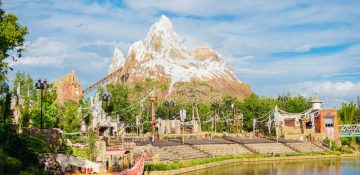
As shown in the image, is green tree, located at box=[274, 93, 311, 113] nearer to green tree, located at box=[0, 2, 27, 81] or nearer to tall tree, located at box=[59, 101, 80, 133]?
tall tree, located at box=[59, 101, 80, 133]

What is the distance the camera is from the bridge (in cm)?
8274

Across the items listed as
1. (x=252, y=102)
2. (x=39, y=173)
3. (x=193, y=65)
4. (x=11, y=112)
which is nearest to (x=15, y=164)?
(x=39, y=173)

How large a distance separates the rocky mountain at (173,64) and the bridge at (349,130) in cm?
6338

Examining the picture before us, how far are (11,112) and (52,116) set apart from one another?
1405 centimetres

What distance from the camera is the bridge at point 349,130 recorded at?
271ft

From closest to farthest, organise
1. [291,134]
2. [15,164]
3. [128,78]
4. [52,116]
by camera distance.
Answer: [15,164], [52,116], [291,134], [128,78]

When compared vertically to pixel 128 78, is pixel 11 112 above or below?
below

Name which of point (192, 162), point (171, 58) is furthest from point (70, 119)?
point (171, 58)

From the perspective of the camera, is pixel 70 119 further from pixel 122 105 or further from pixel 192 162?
pixel 122 105

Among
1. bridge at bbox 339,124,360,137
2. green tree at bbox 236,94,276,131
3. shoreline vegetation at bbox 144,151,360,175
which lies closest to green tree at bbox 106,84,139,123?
green tree at bbox 236,94,276,131

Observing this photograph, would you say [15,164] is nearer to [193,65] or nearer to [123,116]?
[123,116]

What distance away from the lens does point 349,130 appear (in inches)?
3305

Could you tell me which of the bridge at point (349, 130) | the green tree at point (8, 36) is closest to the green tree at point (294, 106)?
the bridge at point (349, 130)

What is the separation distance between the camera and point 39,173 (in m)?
31.4
